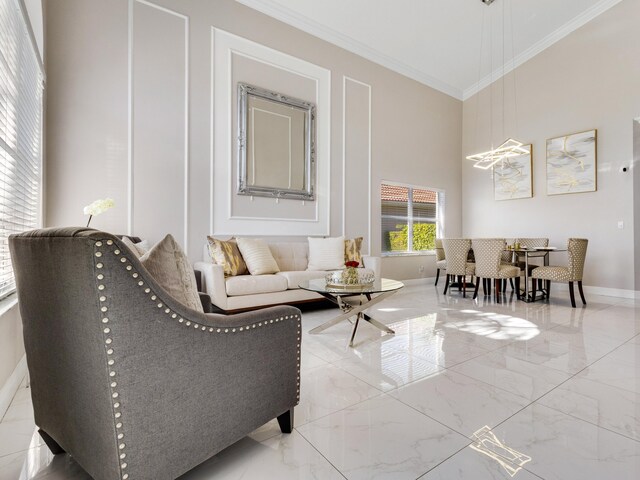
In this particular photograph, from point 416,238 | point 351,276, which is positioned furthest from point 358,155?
point 351,276

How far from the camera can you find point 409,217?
6.34 meters

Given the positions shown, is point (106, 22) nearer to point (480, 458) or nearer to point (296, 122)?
point (296, 122)

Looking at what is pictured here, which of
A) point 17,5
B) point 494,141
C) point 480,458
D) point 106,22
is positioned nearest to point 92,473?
point 480,458

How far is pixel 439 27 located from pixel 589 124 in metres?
2.98

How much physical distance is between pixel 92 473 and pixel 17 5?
8.82 feet

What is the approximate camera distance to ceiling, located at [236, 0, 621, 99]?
15.4 ft

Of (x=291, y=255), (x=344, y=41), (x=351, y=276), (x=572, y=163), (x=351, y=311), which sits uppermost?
(x=344, y=41)

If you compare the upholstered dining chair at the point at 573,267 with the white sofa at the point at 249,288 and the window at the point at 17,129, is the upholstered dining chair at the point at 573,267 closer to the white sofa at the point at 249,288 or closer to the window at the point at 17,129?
the white sofa at the point at 249,288

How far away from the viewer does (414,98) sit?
626cm

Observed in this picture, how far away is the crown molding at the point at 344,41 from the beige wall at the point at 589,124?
53.0 inches

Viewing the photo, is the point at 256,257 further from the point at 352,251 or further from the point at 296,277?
the point at 352,251

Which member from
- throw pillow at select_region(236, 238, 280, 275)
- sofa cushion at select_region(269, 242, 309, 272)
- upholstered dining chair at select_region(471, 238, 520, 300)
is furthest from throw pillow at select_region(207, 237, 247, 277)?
upholstered dining chair at select_region(471, 238, 520, 300)

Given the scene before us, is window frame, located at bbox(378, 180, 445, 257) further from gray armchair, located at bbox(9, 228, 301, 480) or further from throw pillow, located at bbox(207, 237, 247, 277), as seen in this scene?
gray armchair, located at bbox(9, 228, 301, 480)

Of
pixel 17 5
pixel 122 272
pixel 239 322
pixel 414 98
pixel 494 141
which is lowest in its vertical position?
pixel 239 322
